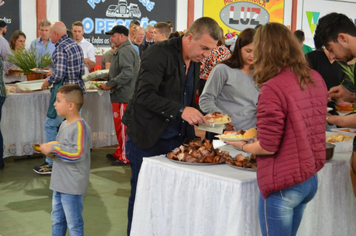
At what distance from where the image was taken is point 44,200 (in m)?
4.19

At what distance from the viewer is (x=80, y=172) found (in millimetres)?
2793

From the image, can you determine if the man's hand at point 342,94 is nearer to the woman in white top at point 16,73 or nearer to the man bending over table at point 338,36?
the man bending over table at point 338,36

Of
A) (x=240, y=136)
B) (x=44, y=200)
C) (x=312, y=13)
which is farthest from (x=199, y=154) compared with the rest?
(x=312, y=13)

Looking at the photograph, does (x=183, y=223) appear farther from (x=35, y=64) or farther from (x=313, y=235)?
Result: (x=35, y=64)

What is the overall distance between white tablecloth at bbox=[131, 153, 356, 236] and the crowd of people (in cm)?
15

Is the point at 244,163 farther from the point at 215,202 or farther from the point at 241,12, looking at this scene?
the point at 241,12

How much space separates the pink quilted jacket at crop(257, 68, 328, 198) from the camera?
1.86m

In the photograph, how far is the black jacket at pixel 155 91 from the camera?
2641 mm

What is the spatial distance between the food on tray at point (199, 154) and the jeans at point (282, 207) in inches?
19.7

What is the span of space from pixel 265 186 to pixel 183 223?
2.02ft

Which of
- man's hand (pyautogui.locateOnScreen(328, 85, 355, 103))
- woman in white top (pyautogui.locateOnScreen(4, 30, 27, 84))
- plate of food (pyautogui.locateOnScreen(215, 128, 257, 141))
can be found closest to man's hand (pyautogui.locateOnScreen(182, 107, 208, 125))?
plate of food (pyautogui.locateOnScreen(215, 128, 257, 141))

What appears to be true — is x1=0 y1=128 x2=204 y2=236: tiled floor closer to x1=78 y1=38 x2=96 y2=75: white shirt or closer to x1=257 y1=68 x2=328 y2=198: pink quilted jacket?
x1=257 y1=68 x2=328 y2=198: pink quilted jacket

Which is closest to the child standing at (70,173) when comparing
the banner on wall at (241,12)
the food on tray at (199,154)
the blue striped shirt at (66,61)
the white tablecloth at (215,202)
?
the white tablecloth at (215,202)

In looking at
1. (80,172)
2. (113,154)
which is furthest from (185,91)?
(113,154)
